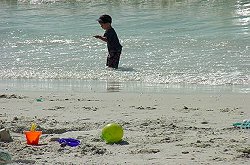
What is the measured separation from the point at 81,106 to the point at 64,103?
1.18 ft

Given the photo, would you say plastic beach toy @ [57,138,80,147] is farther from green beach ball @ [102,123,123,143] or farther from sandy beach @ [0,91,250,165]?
green beach ball @ [102,123,123,143]

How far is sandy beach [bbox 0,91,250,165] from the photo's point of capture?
16.1 feet

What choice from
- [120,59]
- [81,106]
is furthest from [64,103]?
[120,59]

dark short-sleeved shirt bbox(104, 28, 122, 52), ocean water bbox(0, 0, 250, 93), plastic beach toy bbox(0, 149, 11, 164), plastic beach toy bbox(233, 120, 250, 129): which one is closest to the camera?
plastic beach toy bbox(0, 149, 11, 164)

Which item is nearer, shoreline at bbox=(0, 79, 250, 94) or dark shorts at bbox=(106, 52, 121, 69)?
shoreline at bbox=(0, 79, 250, 94)

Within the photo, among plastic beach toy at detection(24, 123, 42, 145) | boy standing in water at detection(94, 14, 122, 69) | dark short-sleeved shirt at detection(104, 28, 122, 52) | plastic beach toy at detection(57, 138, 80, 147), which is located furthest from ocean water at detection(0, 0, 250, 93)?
plastic beach toy at detection(24, 123, 42, 145)

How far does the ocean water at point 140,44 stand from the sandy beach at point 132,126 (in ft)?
5.27

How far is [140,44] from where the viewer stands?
14.1 meters

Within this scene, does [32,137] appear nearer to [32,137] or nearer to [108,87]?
[32,137]

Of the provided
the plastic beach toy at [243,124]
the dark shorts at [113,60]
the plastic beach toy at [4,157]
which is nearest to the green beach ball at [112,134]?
the plastic beach toy at [4,157]

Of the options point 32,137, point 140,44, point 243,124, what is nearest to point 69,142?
point 32,137

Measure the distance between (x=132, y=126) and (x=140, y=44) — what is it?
26.7ft

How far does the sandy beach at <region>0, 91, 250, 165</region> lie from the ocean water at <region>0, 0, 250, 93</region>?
1607 mm

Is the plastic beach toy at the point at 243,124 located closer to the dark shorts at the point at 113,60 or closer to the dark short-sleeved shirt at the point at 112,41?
the dark shorts at the point at 113,60
